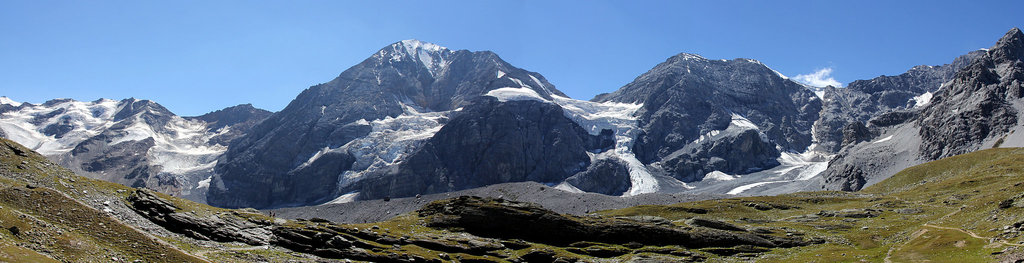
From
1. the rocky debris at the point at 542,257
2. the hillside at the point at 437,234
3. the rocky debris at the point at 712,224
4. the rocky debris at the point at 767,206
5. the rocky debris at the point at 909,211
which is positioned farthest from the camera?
the rocky debris at the point at 767,206

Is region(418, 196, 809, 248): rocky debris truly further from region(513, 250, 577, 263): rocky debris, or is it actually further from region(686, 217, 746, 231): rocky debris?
region(513, 250, 577, 263): rocky debris

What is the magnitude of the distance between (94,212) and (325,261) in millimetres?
21941

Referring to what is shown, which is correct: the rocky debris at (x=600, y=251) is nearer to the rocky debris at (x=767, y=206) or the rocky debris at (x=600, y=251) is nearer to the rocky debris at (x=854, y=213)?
the rocky debris at (x=854, y=213)

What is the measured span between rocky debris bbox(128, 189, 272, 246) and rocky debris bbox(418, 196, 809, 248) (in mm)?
36301

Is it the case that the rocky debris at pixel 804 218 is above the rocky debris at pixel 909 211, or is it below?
below

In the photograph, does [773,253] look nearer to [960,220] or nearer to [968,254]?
[960,220]

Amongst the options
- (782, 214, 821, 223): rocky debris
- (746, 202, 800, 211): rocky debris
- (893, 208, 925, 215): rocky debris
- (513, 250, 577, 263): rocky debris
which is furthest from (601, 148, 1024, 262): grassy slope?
(513, 250, 577, 263): rocky debris

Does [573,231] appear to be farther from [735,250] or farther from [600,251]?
[735,250]

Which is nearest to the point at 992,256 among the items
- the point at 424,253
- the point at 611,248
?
the point at 611,248

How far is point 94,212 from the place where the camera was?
52.2m

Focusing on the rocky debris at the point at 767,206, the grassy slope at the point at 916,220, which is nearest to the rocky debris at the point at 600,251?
the grassy slope at the point at 916,220

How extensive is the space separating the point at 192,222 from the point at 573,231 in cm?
5595

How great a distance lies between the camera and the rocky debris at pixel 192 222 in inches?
2375

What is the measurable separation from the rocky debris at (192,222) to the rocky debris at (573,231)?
36.3 m
